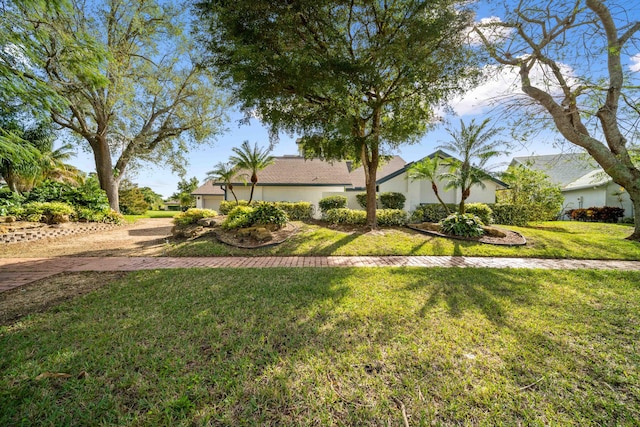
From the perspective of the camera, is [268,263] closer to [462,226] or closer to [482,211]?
[462,226]

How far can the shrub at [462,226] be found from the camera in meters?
9.46

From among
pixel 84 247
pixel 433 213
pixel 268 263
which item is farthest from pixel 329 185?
pixel 84 247

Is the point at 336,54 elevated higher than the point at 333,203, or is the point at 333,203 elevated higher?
the point at 336,54

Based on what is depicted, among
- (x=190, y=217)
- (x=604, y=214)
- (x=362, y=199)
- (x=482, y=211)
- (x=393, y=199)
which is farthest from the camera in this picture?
(x=604, y=214)

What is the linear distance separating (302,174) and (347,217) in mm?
8356

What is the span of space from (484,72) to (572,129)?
4.25 meters

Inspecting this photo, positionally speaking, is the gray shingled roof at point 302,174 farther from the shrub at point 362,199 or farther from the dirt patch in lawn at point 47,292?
the dirt patch in lawn at point 47,292

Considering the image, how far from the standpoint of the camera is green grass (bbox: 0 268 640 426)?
75.0 inches

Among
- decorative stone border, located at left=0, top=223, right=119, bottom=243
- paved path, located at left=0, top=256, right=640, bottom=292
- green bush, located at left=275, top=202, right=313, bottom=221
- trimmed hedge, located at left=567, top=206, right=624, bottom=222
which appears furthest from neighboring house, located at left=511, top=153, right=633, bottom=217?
decorative stone border, located at left=0, top=223, right=119, bottom=243

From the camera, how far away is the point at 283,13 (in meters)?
7.21

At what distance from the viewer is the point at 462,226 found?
382 inches

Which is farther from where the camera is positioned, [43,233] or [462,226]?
[462,226]

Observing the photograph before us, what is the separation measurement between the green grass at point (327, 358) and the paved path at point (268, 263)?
1.95 m

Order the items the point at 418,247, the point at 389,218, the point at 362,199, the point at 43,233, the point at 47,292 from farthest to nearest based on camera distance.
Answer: the point at 362,199 → the point at 389,218 → the point at 43,233 → the point at 418,247 → the point at 47,292
